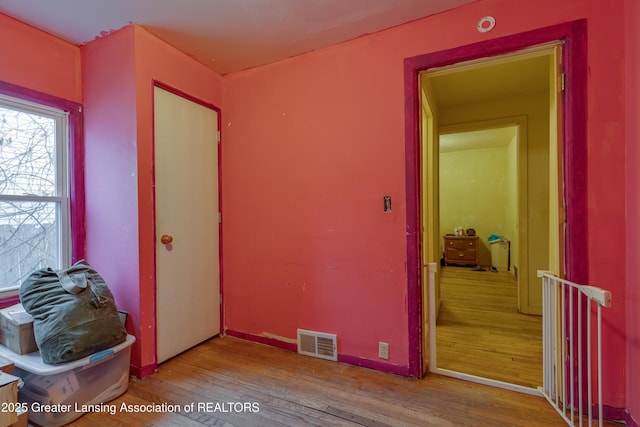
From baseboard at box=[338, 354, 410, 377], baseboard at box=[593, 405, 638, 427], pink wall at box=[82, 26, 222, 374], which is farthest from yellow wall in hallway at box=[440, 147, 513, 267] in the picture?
pink wall at box=[82, 26, 222, 374]

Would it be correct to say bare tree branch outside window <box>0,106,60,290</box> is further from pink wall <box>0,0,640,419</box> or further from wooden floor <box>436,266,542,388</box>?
wooden floor <box>436,266,542,388</box>

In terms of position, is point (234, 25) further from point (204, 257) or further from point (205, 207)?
point (204, 257)

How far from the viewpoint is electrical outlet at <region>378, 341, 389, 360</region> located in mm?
2062

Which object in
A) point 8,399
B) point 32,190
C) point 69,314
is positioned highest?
point 32,190

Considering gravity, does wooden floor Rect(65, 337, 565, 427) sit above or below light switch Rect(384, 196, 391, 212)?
below

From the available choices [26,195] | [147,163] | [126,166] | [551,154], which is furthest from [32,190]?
[551,154]

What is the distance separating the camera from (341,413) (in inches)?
65.2

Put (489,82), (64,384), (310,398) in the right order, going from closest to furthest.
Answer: (64,384) → (310,398) → (489,82)

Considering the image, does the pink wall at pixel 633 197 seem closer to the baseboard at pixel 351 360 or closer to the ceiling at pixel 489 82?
the ceiling at pixel 489 82

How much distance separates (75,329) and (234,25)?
2.05 m

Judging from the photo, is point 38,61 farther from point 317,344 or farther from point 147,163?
point 317,344

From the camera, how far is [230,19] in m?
1.90

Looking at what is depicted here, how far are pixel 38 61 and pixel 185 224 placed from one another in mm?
1443

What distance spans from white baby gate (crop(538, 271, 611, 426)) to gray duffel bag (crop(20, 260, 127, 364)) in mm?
2570
